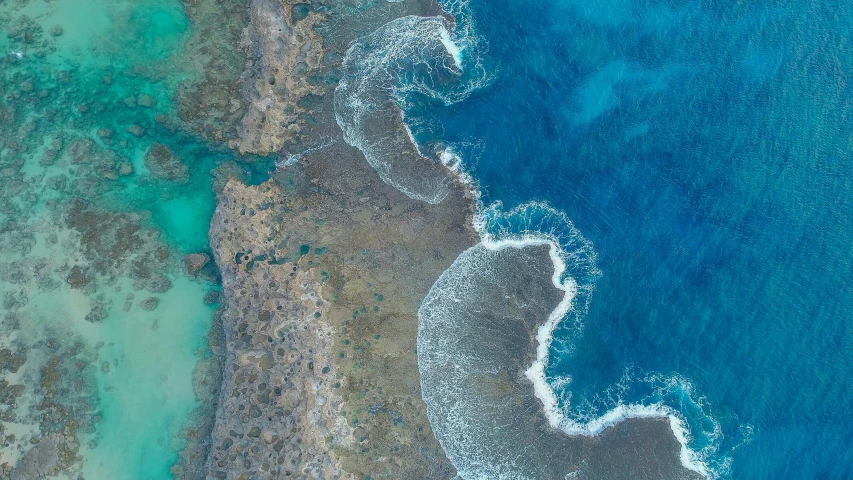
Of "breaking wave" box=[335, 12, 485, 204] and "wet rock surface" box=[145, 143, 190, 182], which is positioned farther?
"breaking wave" box=[335, 12, 485, 204]

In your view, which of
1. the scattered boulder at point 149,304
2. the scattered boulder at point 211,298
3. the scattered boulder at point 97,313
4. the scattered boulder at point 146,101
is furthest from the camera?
the scattered boulder at point 146,101

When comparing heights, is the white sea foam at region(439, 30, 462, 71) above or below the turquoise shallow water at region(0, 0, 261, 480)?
above

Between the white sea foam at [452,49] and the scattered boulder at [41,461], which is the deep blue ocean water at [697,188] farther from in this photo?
the scattered boulder at [41,461]

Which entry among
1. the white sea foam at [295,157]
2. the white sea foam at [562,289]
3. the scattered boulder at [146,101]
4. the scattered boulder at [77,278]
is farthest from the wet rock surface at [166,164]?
the white sea foam at [562,289]

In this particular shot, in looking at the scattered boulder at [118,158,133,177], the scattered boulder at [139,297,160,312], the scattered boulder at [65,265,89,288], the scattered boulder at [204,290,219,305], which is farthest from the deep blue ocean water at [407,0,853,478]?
the scattered boulder at [65,265,89,288]

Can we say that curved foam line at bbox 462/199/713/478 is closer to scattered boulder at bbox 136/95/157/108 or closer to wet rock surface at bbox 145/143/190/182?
wet rock surface at bbox 145/143/190/182

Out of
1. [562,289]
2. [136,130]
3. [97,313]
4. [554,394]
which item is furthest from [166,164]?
[554,394]

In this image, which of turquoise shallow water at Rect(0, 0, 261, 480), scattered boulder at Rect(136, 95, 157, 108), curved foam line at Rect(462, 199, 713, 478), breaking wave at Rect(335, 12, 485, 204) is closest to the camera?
turquoise shallow water at Rect(0, 0, 261, 480)

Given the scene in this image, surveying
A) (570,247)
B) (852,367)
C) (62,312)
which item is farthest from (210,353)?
(852,367)

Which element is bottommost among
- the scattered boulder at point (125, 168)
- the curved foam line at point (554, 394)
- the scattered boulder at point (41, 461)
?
the scattered boulder at point (41, 461)
